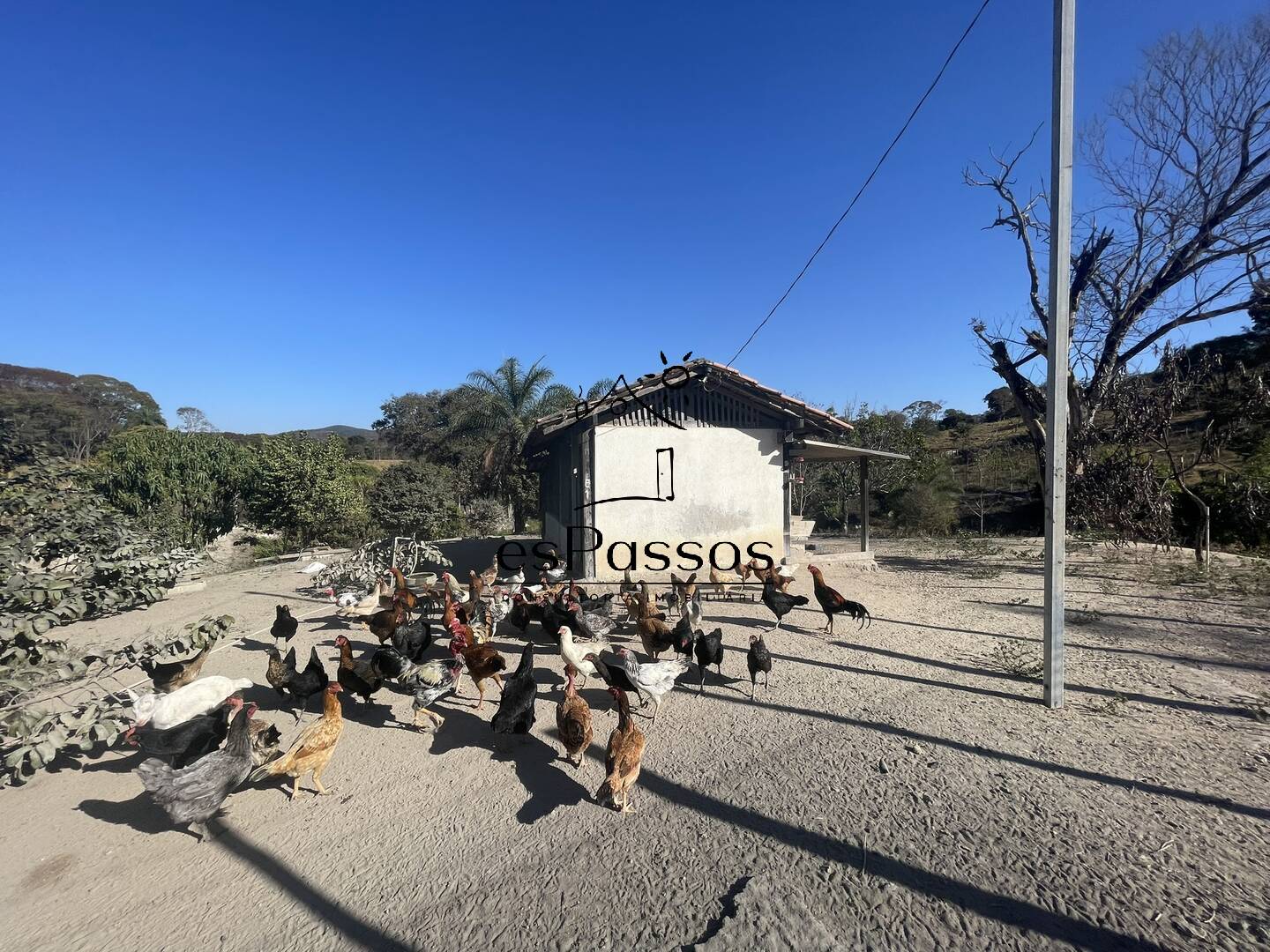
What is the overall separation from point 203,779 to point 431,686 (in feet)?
6.76

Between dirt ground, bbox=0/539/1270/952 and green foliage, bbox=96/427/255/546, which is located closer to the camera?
dirt ground, bbox=0/539/1270/952

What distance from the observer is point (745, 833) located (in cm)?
374

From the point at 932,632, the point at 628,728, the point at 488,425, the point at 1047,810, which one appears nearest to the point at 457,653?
the point at 628,728

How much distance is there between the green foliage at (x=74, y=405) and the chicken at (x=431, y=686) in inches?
1295

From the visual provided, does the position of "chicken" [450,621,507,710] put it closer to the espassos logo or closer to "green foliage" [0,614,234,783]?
"green foliage" [0,614,234,783]

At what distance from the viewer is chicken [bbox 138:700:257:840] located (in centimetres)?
370

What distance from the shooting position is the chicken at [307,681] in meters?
5.72

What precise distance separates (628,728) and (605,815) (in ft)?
1.98

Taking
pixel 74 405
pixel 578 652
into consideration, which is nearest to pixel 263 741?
pixel 578 652

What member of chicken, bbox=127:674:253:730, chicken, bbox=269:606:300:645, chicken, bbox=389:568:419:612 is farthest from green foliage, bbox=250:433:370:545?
chicken, bbox=127:674:253:730

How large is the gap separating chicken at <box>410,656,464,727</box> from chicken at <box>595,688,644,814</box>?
2132 millimetres

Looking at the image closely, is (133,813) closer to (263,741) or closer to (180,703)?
(180,703)

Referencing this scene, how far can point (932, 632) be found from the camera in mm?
8250

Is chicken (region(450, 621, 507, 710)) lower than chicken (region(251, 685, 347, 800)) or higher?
higher
